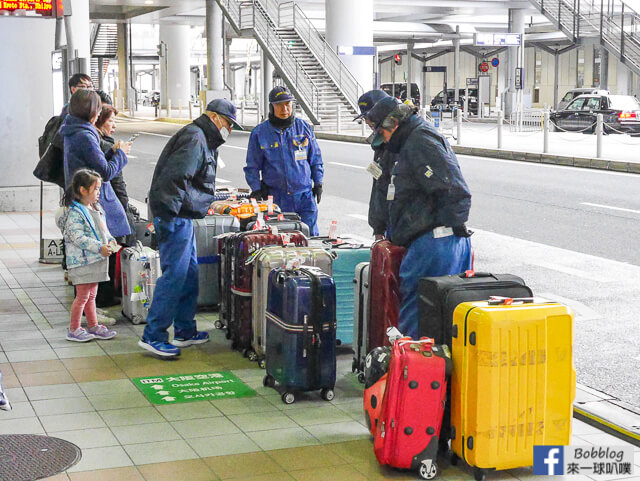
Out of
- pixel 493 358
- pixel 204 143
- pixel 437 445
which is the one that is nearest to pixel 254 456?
pixel 437 445

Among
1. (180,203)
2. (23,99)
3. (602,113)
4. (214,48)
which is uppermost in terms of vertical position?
(214,48)

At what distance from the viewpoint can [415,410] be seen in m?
4.82

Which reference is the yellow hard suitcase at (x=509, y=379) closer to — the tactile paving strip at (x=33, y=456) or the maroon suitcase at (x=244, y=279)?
the tactile paving strip at (x=33, y=456)

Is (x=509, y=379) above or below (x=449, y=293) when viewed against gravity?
below

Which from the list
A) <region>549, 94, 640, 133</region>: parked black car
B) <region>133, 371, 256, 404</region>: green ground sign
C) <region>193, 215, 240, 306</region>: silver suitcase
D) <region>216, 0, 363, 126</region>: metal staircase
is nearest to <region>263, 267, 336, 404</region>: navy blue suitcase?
<region>133, 371, 256, 404</region>: green ground sign

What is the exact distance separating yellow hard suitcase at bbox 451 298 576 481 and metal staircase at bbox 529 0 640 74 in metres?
33.5

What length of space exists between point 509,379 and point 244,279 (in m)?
2.84

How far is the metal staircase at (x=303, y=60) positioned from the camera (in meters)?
39.3

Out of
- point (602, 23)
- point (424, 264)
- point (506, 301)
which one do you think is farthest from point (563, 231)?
point (602, 23)

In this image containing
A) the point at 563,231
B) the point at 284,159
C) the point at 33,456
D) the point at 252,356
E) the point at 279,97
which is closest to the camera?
the point at 33,456

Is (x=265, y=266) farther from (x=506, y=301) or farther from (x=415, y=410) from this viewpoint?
(x=506, y=301)

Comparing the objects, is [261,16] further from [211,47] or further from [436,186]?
[436,186]

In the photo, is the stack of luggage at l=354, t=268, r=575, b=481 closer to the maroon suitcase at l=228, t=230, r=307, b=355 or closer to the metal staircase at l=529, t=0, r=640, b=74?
the maroon suitcase at l=228, t=230, r=307, b=355

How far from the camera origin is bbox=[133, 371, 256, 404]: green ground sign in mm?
6102
